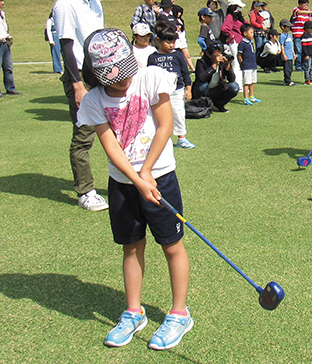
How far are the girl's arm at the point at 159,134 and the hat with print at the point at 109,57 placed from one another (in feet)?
0.69

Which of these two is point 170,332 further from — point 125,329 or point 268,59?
point 268,59

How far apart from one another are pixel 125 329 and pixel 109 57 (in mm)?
1356

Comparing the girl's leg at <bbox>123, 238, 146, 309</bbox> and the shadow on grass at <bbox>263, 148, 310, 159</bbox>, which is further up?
the girl's leg at <bbox>123, 238, 146, 309</bbox>

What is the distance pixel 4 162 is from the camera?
5.35 meters

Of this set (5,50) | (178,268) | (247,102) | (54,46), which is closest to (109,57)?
(178,268)

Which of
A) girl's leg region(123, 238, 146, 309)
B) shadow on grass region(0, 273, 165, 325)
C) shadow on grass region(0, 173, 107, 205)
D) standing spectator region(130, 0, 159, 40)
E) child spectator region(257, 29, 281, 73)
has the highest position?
standing spectator region(130, 0, 159, 40)

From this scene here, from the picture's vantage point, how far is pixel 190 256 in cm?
308

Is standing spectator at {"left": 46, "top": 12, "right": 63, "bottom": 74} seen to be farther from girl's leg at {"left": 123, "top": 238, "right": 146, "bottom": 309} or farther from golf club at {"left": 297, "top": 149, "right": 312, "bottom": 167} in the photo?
girl's leg at {"left": 123, "top": 238, "right": 146, "bottom": 309}

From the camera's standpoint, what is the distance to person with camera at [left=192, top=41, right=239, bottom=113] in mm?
7493

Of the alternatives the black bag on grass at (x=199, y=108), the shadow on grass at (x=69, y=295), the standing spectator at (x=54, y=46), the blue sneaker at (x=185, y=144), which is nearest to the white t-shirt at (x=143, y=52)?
the blue sneaker at (x=185, y=144)

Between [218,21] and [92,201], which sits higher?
[218,21]

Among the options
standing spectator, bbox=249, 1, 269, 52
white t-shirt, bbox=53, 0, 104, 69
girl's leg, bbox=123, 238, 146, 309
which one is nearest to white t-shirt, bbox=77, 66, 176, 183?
girl's leg, bbox=123, 238, 146, 309

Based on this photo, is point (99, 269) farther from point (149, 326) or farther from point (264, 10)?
point (264, 10)

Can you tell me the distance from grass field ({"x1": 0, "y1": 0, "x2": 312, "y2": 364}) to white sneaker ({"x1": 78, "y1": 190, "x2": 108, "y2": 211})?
0.06 metres
